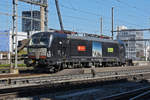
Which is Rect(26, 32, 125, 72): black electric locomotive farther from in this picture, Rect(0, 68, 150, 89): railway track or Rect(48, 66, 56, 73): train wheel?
Rect(0, 68, 150, 89): railway track

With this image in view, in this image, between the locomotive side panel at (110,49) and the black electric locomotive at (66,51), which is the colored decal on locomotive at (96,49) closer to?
the black electric locomotive at (66,51)

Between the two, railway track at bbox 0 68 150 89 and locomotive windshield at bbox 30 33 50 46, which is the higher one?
locomotive windshield at bbox 30 33 50 46

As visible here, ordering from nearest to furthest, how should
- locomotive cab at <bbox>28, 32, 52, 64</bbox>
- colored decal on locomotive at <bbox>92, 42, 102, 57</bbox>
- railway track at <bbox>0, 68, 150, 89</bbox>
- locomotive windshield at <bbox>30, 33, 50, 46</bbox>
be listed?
1. railway track at <bbox>0, 68, 150, 89</bbox>
2. locomotive cab at <bbox>28, 32, 52, 64</bbox>
3. locomotive windshield at <bbox>30, 33, 50, 46</bbox>
4. colored decal on locomotive at <bbox>92, 42, 102, 57</bbox>

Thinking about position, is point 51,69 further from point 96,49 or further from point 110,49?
point 110,49

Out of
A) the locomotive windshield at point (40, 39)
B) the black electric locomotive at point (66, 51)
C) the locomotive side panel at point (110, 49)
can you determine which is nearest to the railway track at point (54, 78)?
the black electric locomotive at point (66, 51)

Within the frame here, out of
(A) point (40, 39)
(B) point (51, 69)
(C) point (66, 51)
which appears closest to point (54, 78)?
(B) point (51, 69)

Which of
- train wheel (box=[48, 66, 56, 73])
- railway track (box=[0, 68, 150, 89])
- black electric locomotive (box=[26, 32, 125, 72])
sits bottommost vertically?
railway track (box=[0, 68, 150, 89])

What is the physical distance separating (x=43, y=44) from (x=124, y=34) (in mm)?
125500

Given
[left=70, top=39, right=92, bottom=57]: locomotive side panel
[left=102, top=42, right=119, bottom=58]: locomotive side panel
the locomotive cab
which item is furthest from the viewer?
[left=102, top=42, right=119, bottom=58]: locomotive side panel

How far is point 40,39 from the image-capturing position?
20109mm

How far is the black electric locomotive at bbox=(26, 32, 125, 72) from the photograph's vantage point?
1947cm

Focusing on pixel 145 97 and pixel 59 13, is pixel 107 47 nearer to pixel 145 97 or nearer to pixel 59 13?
pixel 59 13

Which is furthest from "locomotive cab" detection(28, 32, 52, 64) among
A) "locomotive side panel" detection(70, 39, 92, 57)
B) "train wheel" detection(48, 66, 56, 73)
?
"locomotive side panel" detection(70, 39, 92, 57)

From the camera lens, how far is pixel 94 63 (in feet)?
80.9
